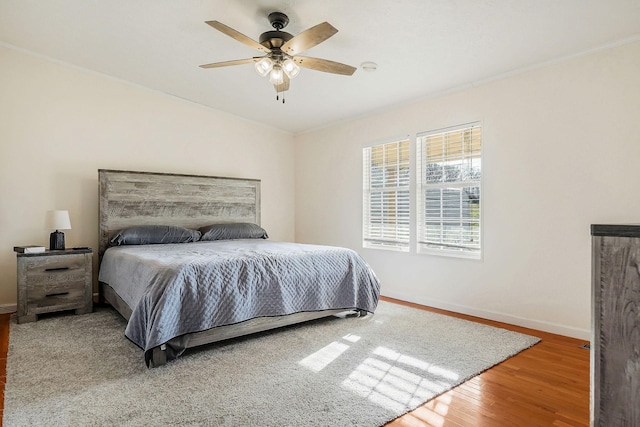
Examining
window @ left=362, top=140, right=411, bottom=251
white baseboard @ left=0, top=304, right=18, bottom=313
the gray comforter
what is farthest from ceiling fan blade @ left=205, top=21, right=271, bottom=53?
white baseboard @ left=0, top=304, right=18, bottom=313

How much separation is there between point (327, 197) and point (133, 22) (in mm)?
3209

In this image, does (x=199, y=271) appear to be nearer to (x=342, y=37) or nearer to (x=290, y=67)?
(x=290, y=67)

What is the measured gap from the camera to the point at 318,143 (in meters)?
5.60

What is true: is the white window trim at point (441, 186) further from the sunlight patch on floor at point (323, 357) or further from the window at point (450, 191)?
the sunlight patch on floor at point (323, 357)

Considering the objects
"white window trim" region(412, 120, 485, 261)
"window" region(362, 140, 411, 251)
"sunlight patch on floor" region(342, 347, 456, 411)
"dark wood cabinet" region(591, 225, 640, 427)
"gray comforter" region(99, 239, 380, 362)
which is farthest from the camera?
"window" region(362, 140, 411, 251)

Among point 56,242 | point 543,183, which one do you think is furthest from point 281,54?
point 56,242

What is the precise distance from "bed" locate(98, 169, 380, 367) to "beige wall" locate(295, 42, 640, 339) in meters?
1.12

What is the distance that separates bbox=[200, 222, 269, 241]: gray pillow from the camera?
14.9 feet

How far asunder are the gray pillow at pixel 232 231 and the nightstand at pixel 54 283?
127 centimetres

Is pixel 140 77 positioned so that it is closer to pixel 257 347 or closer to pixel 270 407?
pixel 257 347

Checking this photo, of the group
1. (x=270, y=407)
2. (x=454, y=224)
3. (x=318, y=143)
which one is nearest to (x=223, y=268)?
(x=270, y=407)

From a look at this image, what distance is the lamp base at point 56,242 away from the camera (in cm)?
365

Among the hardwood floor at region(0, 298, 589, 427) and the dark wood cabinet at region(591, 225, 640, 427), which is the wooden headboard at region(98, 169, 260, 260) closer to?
the hardwood floor at region(0, 298, 589, 427)

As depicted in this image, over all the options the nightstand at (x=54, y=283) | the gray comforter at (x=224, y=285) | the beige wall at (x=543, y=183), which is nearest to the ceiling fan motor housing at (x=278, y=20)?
the gray comforter at (x=224, y=285)
